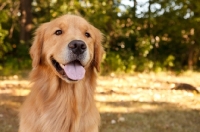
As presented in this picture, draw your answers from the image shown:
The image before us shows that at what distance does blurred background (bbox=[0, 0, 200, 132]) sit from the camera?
7.46 meters

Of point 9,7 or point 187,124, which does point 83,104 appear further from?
point 9,7

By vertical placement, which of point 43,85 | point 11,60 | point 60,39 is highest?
point 60,39

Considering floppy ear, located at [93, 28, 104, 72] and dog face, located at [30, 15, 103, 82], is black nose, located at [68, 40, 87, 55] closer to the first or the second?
dog face, located at [30, 15, 103, 82]

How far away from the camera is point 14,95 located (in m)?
7.09

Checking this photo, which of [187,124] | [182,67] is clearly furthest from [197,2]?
[187,124]

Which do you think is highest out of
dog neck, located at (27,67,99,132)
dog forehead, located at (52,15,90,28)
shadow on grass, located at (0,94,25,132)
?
dog forehead, located at (52,15,90,28)

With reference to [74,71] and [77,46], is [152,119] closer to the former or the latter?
[74,71]

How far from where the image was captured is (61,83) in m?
3.42

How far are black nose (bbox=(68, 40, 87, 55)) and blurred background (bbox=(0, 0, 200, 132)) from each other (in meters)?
3.57

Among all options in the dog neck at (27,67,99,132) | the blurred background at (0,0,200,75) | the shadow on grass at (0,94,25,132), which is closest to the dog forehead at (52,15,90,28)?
the dog neck at (27,67,99,132)

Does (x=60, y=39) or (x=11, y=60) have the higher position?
(x=60, y=39)

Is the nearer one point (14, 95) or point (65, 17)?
point (65, 17)

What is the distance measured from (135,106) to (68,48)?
3.70 metres

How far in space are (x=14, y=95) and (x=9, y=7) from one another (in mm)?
8035
